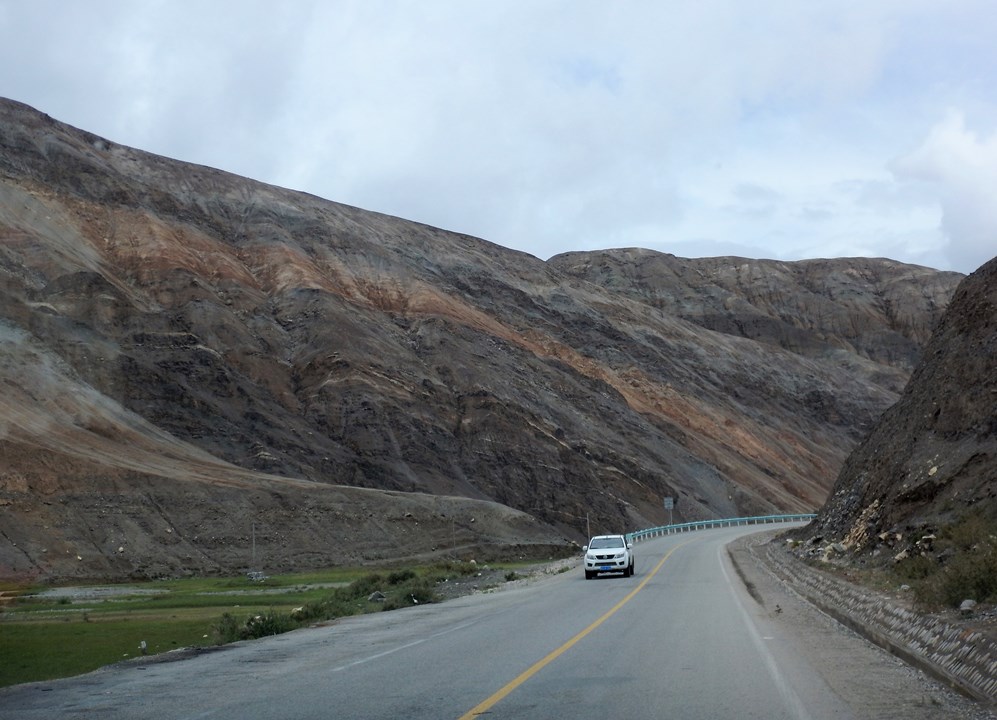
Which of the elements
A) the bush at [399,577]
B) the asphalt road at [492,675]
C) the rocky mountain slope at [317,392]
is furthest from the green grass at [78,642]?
the rocky mountain slope at [317,392]

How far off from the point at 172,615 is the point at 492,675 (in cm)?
2134

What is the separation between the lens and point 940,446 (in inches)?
990

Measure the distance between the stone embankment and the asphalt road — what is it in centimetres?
119

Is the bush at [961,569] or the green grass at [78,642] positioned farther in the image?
the green grass at [78,642]

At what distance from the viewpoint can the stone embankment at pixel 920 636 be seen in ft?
31.1

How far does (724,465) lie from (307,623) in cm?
6770

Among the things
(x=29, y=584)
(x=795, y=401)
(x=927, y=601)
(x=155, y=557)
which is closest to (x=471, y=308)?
(x=795, y=401)

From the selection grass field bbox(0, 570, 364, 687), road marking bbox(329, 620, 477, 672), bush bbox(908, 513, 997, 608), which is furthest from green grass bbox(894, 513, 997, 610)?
grass field bbox(0, 570, 364, 687)

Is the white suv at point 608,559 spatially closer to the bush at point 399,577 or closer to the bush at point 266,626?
the bush at point 399,577

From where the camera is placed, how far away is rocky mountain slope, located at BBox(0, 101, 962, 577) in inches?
1964

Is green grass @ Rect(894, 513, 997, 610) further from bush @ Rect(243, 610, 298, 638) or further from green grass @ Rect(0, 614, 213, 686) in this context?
green grass @ Rect(0, 614, 213, 686)

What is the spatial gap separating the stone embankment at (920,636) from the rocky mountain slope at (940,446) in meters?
3.23

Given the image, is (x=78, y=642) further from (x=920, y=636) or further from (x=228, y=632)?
(x=920, y=636)

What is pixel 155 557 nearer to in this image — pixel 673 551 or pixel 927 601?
pixel 673 551
